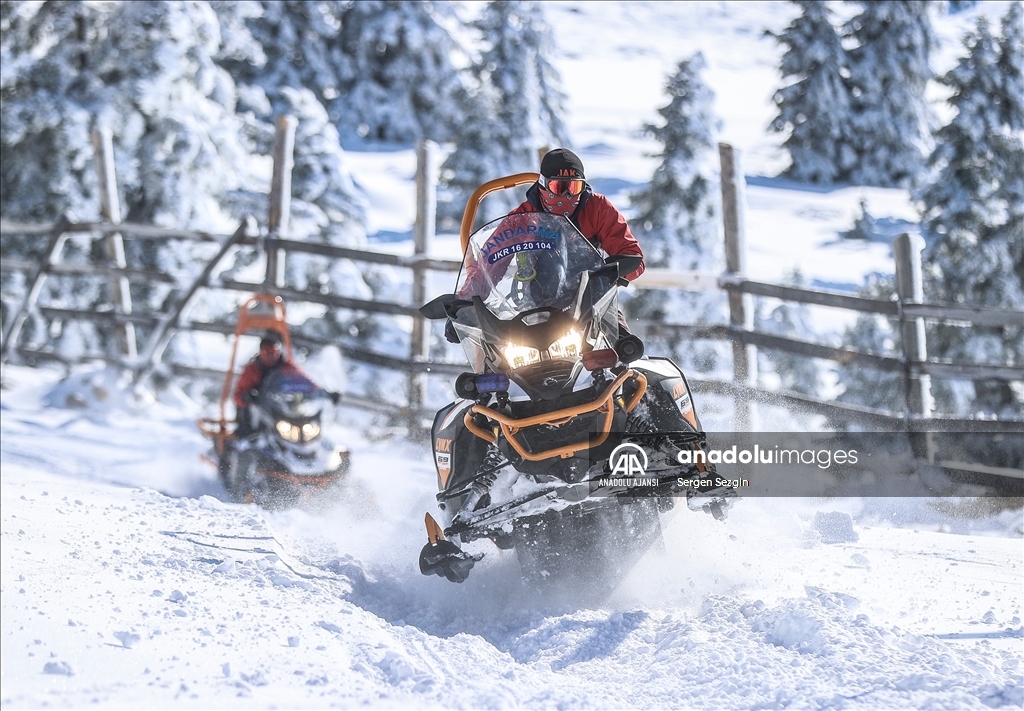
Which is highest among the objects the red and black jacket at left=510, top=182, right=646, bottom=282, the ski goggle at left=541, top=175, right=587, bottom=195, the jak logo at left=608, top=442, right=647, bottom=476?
the ski goggle at left=541, top=175, right=587, bottom=195

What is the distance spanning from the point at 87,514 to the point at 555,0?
22922mm

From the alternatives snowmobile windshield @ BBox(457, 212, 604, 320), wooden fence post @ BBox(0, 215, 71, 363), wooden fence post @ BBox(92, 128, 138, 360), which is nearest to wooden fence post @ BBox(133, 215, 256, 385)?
wooden fence post @ BBox(92, 128, 138, 360)

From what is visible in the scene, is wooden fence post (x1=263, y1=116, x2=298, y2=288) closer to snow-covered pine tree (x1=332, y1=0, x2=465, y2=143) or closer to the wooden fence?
the wooden fence

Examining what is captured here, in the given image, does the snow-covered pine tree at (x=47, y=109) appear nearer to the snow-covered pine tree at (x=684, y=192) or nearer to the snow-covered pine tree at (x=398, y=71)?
the snow-covered pine tree at (x=684, y=192)

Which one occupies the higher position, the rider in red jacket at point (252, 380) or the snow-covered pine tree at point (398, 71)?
the snow-covered pine tree at point (398, 71)

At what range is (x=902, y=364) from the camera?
21.9 ft

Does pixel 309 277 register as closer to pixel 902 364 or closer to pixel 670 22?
pixel 902 364

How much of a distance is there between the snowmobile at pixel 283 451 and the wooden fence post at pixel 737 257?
10.6 feet

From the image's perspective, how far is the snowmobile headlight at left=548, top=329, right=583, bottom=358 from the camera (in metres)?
3.42

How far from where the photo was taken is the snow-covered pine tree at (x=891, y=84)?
24.1m

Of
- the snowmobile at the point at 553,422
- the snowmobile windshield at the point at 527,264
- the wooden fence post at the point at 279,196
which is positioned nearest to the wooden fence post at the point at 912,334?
the snowmobile at the point at 553,422

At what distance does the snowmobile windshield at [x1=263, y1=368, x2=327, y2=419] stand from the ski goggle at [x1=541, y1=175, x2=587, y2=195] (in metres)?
3.02

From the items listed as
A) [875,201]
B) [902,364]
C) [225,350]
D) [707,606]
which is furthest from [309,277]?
[875,201]

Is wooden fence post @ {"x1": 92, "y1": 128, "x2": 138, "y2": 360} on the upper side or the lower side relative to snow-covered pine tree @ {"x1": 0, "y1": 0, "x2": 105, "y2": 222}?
lower
